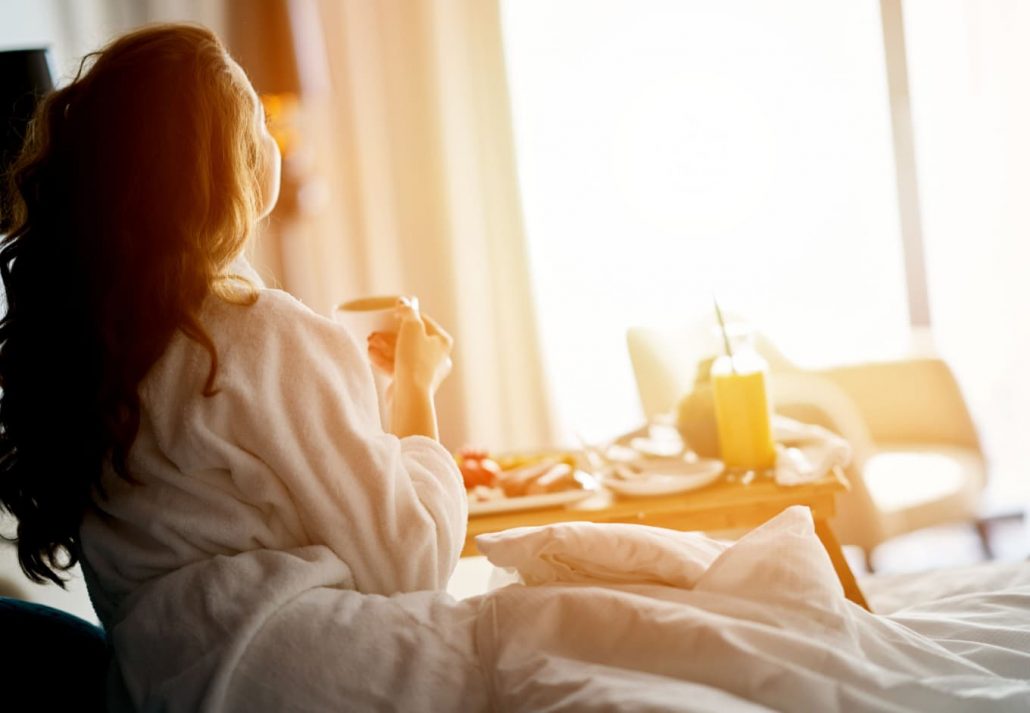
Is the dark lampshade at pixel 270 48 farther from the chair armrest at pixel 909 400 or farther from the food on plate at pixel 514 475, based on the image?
the chair armrest at pixel 909 400

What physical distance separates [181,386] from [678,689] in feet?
1.93

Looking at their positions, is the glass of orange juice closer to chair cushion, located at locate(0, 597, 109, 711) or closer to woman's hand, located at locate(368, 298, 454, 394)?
woman's hand, located at locate(368, 298, 454, 394)

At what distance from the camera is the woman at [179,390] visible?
3.71 ft

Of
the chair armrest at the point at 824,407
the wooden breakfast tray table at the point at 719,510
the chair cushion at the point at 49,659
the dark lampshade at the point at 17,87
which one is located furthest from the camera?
the chair armrest at the point at 824,407

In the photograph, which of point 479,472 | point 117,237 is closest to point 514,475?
point 479,472

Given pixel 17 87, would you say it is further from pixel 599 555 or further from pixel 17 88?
pixel 599 555

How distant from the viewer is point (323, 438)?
45.6 inches

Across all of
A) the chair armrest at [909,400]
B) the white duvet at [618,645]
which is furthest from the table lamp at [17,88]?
the chair armrest at [909,400]

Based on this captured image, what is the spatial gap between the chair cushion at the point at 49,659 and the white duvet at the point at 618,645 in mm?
236

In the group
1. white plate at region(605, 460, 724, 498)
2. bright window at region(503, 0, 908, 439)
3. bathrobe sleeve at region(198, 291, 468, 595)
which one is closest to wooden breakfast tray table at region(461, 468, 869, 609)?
white plate at region(605, 460, 724, 498)

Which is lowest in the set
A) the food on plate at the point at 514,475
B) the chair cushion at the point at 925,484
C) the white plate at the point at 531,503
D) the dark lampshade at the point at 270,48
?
the chair cushion at the point at 925,484

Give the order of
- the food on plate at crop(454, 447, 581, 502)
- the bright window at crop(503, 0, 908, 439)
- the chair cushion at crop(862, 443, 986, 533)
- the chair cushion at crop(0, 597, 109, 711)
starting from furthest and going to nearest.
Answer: the bright window at crop(503, 0, 908, 439)
the chair cushion at crop(862, 443, 986, 533)
the food on plate at crop(454, 447, 581, 502)
the chair cushion at crop(0, 597, 109, 711)

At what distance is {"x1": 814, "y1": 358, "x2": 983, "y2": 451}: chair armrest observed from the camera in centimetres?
261

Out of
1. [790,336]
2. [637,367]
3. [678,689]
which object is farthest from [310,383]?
[790,336]
